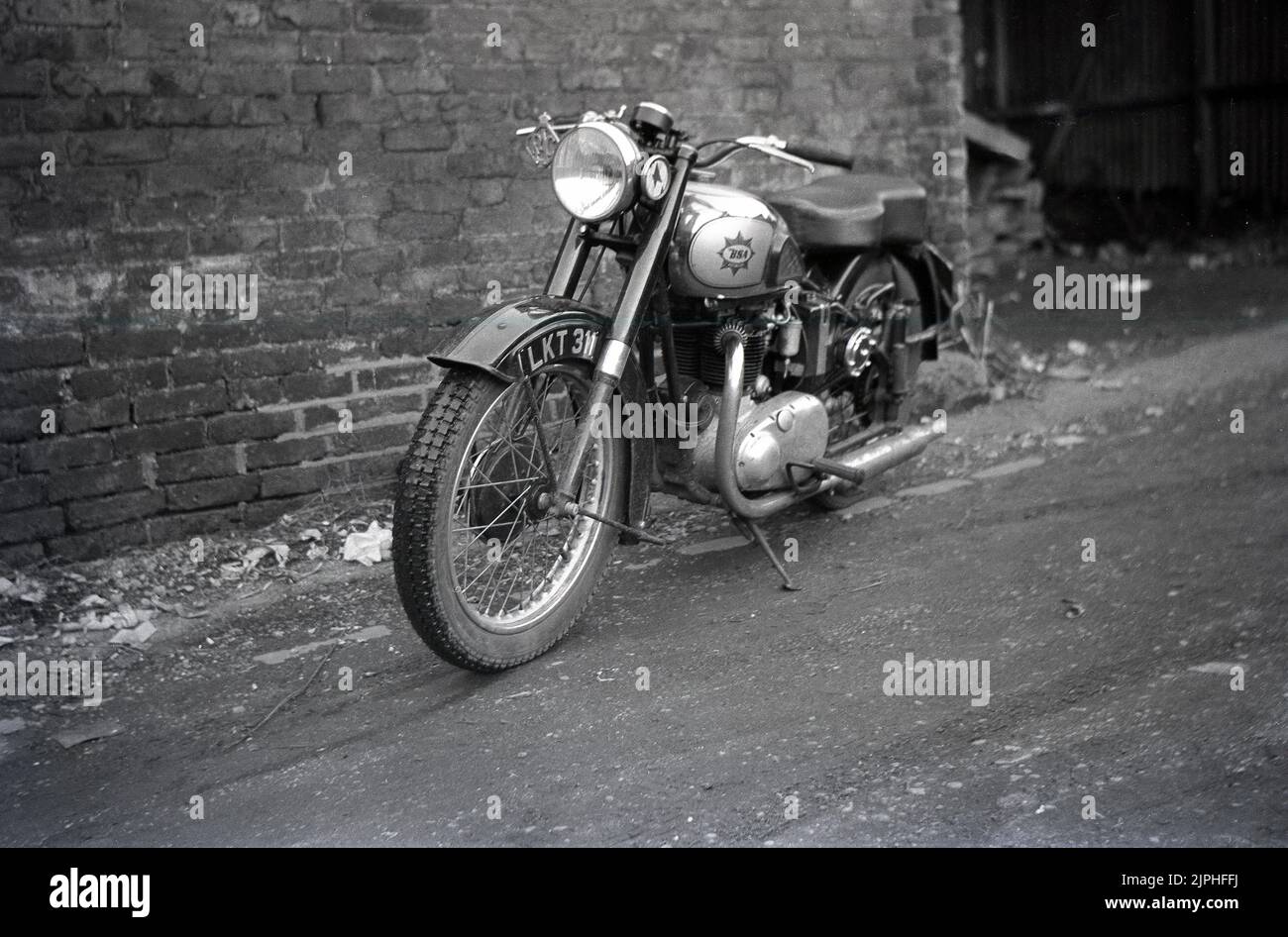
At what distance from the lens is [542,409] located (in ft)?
13.2

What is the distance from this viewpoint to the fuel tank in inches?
166

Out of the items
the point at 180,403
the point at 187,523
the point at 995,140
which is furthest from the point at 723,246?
the point at 995,140

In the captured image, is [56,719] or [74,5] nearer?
[56,719]

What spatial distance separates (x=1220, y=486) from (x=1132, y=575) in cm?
111

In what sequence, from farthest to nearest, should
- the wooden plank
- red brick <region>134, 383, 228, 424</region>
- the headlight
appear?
the wooden plank
red brick <region>134, 383, 228, 424</region>
the headlight

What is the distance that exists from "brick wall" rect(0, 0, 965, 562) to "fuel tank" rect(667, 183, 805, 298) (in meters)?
1.40

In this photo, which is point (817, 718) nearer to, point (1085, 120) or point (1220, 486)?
point (1220, 486)

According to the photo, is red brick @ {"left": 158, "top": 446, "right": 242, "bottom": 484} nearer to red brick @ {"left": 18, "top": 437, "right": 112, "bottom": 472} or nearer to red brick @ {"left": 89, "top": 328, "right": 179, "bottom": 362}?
red brick @ {"left": 18, "top": 437, "right": 112, "bottom": 472}

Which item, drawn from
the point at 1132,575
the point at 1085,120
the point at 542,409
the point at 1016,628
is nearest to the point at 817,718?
the point at 1016,628

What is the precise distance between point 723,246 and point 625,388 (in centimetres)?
52

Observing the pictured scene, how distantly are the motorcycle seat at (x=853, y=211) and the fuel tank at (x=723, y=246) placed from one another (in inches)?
16.6

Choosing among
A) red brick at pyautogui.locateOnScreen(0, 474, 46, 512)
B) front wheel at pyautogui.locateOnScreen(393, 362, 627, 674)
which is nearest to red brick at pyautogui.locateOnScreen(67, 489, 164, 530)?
red brick at pyautogui.locateOnScreen(0, 474, 46, 512)

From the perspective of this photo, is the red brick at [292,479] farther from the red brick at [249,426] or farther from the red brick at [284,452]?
the red brick at [249,426]

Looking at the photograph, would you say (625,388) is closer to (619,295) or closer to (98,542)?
(619,295)
